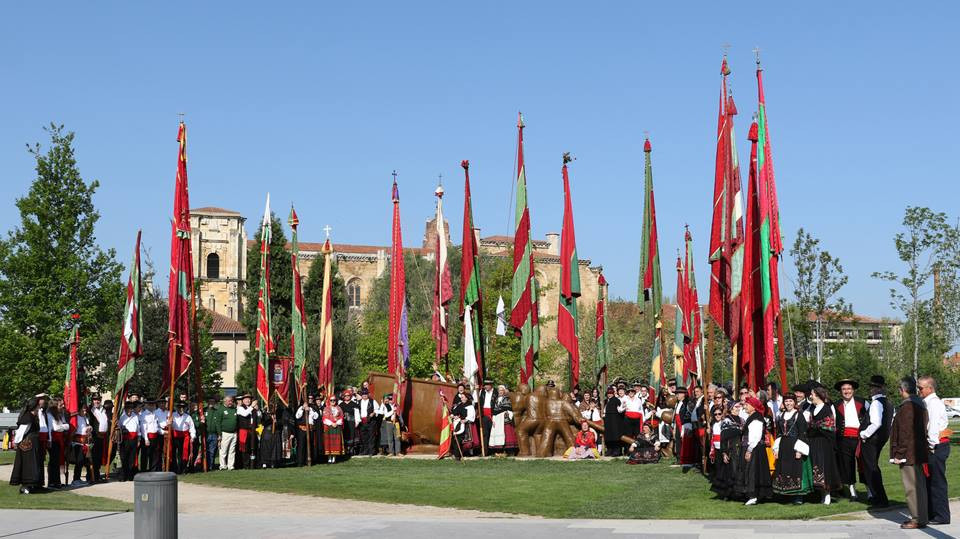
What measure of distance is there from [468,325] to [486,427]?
2.41m

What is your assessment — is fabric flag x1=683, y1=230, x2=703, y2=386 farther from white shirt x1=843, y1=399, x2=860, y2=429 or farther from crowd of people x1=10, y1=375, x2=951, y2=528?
white shirt x1=843, y1=399, x2=860, y2=429

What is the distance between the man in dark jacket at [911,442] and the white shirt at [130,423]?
14.7 m

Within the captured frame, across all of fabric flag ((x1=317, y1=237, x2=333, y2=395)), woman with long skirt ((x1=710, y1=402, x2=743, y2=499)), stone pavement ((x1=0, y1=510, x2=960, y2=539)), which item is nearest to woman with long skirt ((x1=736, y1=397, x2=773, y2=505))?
woman with long skirt ((x1=710, y1=402, x2=743, y2=499))

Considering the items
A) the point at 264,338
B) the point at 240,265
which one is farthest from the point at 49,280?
the point at 240,265

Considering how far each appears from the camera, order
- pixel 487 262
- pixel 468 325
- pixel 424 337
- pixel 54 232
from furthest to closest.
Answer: pixel 487 262
pixel 424 337
pixel 54 232
pixel 468 325

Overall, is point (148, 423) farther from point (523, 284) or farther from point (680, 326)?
point (680, 326)

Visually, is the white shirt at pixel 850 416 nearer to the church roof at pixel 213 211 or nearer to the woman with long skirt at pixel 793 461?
the woman with long skirt at pixel 793 461

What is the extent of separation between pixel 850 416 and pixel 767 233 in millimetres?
3668

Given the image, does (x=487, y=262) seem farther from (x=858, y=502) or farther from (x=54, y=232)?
(x=858, y=502)

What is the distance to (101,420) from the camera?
2331 centimetres

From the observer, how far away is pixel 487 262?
79250mm

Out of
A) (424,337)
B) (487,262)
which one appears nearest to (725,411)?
(424,337)

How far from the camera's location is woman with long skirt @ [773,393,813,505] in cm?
1523

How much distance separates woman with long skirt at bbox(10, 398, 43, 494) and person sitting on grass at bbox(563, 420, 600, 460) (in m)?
10.7
